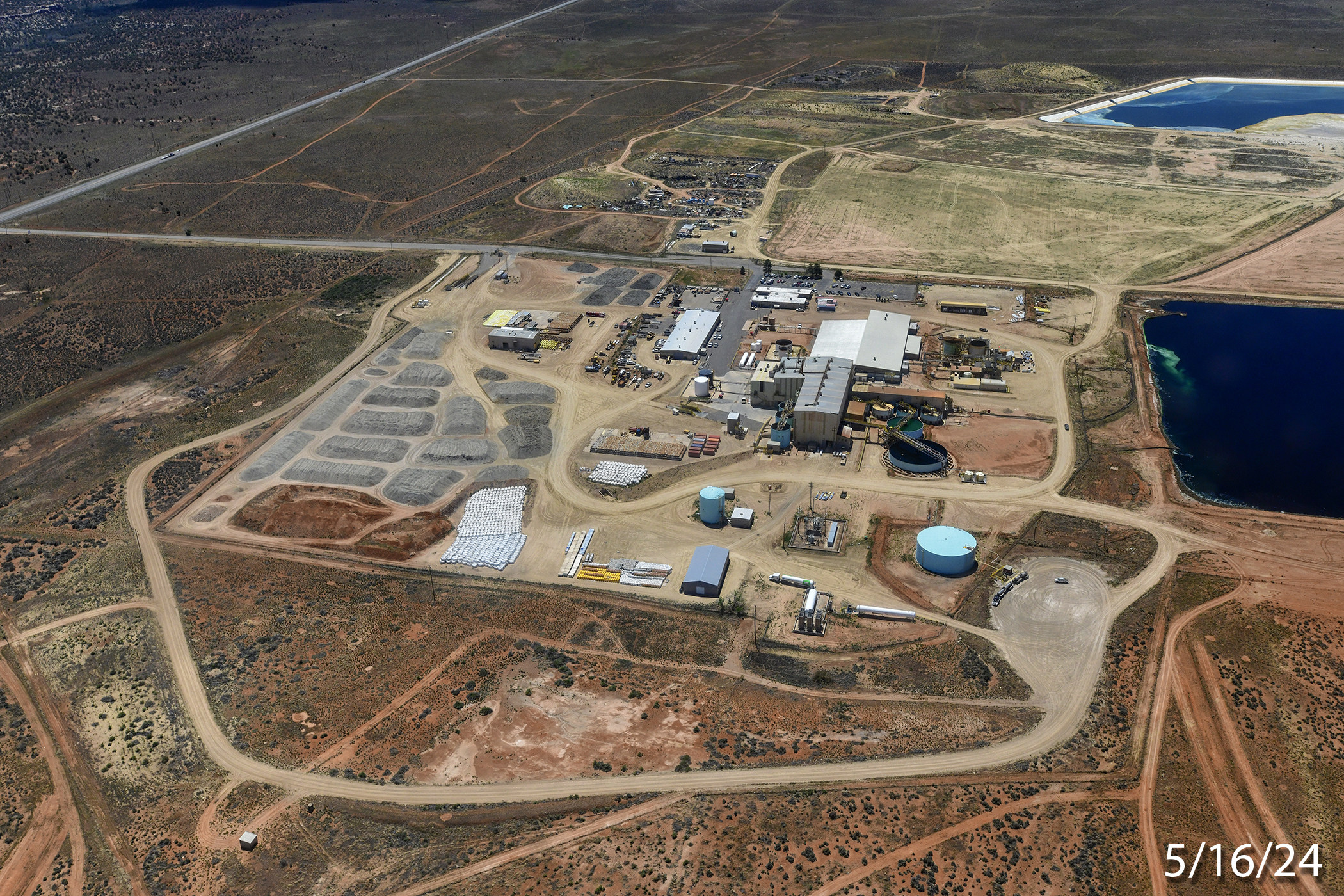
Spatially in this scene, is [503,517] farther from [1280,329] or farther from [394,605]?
[1280,329]

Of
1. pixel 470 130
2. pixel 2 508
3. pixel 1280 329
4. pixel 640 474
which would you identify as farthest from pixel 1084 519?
pixel 470 130

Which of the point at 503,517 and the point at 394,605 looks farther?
the point at 503,517

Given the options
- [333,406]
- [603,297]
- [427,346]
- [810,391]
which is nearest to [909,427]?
[810,391]

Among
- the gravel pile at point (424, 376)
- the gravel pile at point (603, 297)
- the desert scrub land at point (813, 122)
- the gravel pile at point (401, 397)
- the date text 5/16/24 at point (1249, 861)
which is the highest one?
the desert scrub land at point (813, 122)

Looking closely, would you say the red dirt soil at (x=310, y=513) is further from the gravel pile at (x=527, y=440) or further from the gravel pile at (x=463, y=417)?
the gravel pile at (x=527, y=440)

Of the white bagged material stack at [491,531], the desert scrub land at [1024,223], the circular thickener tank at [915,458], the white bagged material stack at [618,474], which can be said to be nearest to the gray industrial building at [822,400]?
the circular thickener tank at [915,458]

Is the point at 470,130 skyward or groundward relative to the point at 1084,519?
skyward

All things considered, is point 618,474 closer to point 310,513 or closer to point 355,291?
point 310,513
